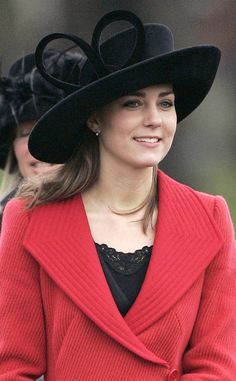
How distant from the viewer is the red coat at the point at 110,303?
4.14 meters

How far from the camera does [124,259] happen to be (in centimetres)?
423

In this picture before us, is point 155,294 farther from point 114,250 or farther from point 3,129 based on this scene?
point 3,129

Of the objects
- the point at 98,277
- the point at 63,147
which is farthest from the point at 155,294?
the point at 63,147

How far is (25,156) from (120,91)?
142 centimetres

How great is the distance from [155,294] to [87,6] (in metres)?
4.69

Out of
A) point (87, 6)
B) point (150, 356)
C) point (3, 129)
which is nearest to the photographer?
point (150, 356)

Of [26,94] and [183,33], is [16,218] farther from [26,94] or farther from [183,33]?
[183,33]

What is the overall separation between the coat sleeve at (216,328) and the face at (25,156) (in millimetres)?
1230

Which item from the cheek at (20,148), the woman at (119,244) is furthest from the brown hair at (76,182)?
the cheek at (20,148)

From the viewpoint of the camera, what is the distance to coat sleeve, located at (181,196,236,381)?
422cm

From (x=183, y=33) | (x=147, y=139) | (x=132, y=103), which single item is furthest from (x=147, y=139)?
(x=183, y=33)

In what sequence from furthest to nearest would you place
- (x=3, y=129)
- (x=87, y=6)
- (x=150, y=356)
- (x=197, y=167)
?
(x=197, y=167) → (x=87, y=6) → (x=3, y=129) → (x=150, y=356)

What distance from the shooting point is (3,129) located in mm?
5527

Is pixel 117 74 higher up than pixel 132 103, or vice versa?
pixel 117 74
